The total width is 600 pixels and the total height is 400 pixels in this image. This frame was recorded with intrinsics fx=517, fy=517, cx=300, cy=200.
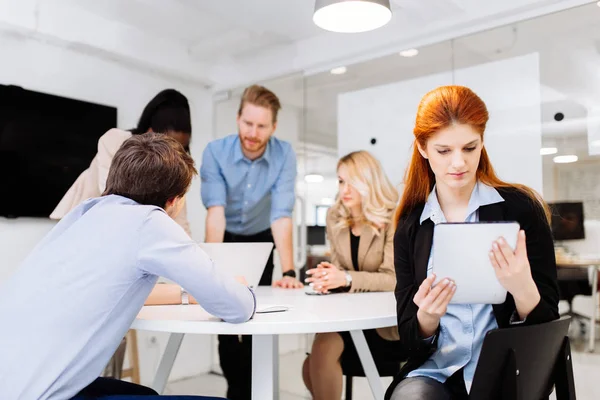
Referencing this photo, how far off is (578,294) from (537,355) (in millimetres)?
1789

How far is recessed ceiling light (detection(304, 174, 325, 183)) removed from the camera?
3778 millimetres

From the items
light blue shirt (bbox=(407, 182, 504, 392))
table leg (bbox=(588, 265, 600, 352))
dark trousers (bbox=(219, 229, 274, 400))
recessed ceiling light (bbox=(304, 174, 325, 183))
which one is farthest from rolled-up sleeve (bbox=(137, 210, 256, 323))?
recessed ceiling light (bbox=(304, 174, 325, 183))

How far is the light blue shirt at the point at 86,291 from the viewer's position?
1.23 metres

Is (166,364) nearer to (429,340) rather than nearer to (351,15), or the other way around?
(429,340)

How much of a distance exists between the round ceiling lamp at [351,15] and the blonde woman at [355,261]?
0.86 metres

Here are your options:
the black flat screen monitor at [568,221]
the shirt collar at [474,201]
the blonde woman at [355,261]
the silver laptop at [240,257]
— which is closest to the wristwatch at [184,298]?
the silver laptop at [240,257]

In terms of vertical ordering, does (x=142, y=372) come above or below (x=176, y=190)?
below

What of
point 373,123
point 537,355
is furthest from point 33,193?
point 537,355

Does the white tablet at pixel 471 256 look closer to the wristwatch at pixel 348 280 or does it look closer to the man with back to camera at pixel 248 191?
the wristwatch at pixel 348 280

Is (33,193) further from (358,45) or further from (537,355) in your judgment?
(537,355)

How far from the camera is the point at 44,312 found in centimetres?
126

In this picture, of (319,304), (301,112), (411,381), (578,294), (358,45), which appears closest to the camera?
(411,381)

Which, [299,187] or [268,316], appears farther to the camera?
[299,187]

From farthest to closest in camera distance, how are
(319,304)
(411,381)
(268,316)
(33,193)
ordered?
(33,193), (319,304), (268,316), (411,381)
